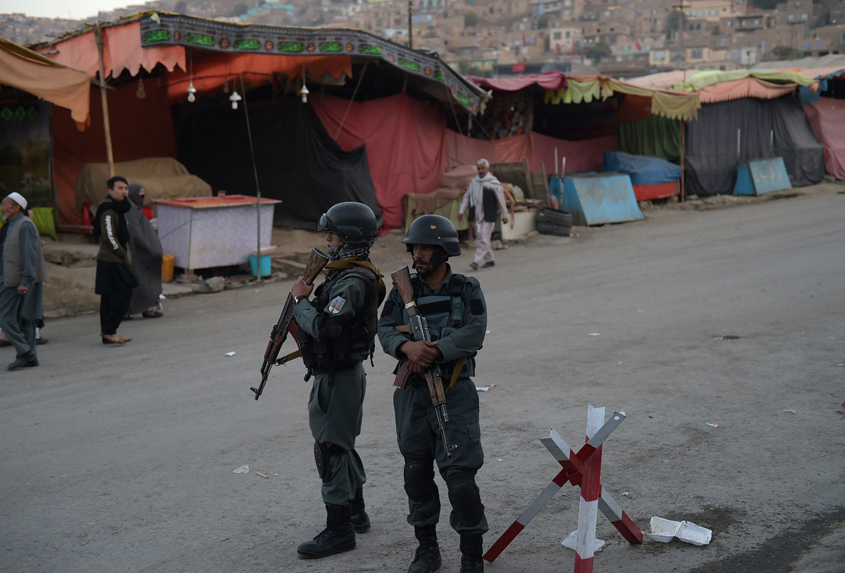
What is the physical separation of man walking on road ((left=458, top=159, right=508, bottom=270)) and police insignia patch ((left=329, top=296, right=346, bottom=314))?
9.57 metres

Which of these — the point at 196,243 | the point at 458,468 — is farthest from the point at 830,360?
the point at 196,243

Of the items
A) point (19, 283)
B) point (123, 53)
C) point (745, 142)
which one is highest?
point (123, 53)

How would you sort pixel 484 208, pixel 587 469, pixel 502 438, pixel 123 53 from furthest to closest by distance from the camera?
pixel 484 208 < pixel 123 53 < pixel 502 438 < pixel 587 469

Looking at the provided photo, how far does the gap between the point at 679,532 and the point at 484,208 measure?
1004 cm

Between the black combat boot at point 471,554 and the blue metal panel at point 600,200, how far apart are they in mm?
15646

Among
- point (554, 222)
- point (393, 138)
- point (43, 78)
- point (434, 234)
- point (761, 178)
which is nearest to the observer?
point (434, 234)

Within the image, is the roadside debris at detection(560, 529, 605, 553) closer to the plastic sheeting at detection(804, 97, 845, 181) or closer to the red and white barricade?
the red and white barricade

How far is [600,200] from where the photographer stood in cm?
1914

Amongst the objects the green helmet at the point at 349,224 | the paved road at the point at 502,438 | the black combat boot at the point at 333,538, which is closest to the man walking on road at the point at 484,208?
the paved road at the point at 502,438

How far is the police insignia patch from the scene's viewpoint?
370 cm

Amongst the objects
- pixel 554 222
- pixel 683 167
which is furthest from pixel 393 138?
pixel 683 167

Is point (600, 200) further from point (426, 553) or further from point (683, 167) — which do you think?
point (426, 553)

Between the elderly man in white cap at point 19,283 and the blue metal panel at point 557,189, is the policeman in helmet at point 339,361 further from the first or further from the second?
the blue metal panel at point 557,189

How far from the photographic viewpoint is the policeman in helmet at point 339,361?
3.84 meters
